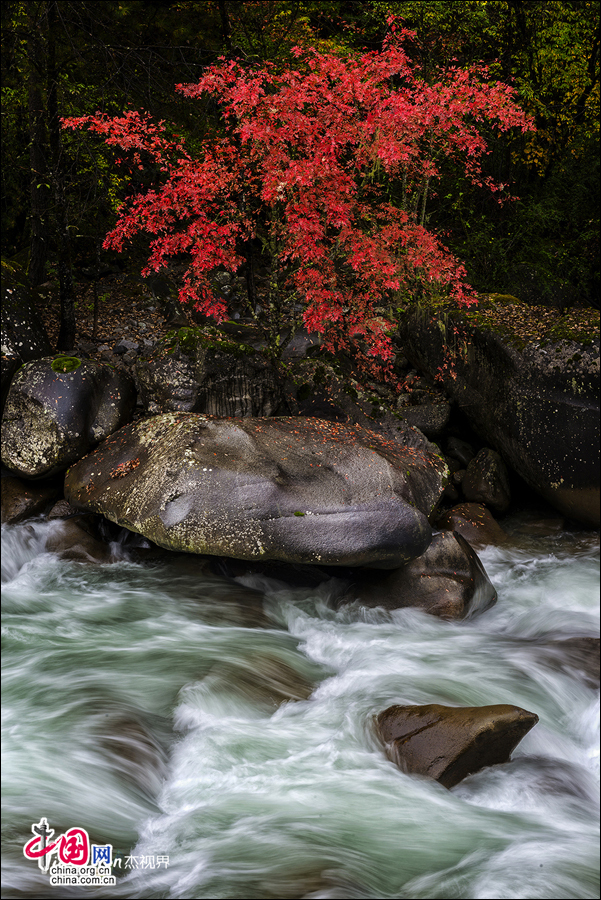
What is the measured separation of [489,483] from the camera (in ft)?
26.9

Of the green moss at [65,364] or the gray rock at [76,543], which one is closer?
the gray rock at [76,543]

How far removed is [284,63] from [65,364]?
5818mm

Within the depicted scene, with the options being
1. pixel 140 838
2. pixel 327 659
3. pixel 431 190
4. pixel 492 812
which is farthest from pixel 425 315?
pixel 140 838

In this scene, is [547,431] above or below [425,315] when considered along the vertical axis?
below

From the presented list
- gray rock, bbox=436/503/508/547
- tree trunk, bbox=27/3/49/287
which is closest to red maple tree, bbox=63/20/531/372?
tree trunk, bbox=27/3/49/287

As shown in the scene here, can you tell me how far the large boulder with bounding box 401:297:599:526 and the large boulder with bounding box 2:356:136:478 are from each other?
14.4 ft

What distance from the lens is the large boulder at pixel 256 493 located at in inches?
235

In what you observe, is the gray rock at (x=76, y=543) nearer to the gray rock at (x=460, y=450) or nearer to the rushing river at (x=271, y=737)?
the rushing river at (x=271, y=737)

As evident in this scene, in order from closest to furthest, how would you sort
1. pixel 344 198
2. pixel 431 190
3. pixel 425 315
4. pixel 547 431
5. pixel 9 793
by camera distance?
pixel 9 793, pixel 344 198, pixel 547 431, pixel 425 315, pixel 431 190

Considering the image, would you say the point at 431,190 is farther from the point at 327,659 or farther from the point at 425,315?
the point at 327,659

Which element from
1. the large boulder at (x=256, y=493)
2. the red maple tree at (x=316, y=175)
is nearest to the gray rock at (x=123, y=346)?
the red maple tree at (x=316, y=175)

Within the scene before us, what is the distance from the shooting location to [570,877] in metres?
3.65

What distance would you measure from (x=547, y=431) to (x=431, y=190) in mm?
6428

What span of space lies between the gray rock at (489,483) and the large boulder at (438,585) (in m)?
1.78
